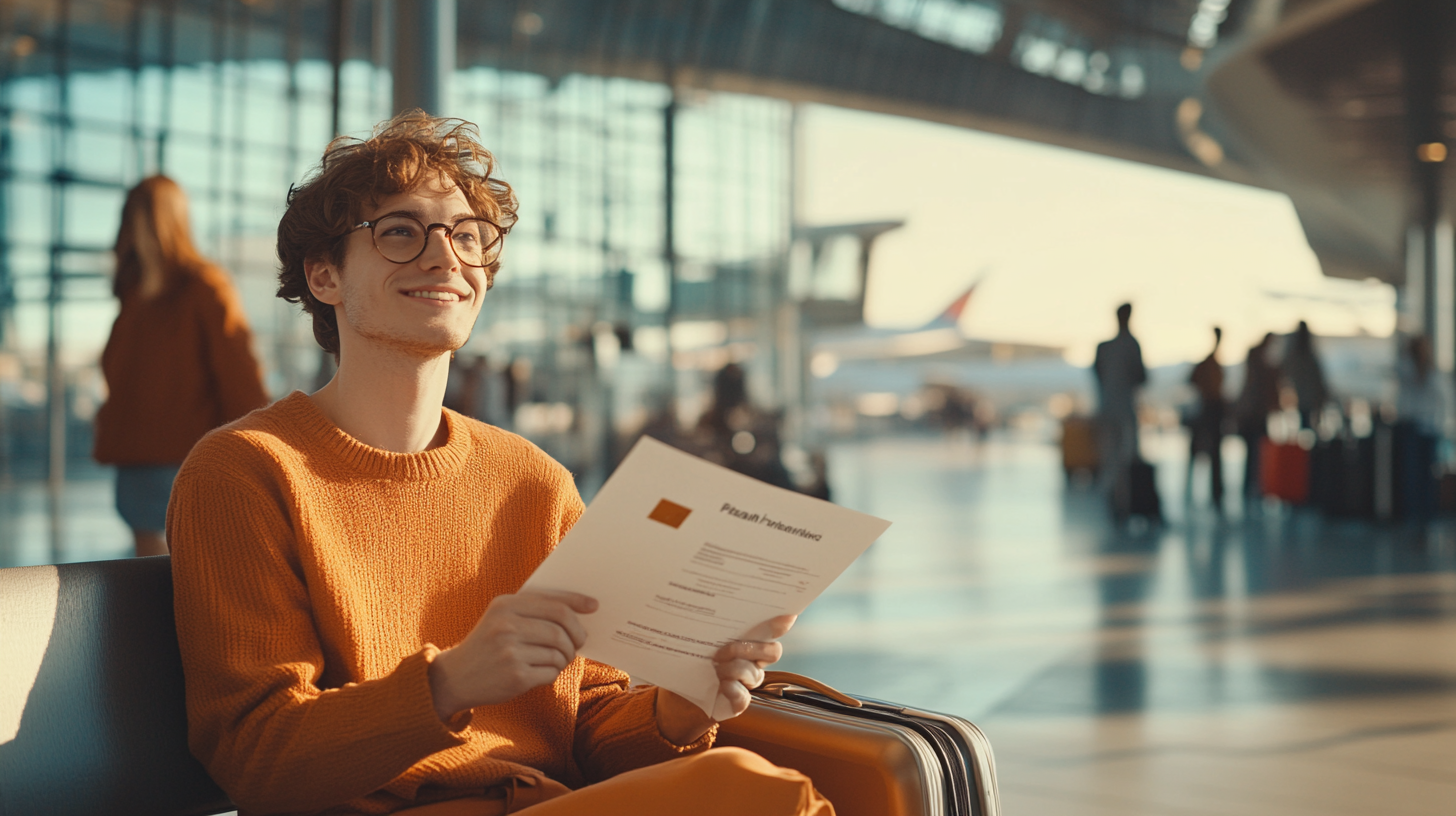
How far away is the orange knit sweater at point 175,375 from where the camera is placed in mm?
3752

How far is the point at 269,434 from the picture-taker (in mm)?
1505

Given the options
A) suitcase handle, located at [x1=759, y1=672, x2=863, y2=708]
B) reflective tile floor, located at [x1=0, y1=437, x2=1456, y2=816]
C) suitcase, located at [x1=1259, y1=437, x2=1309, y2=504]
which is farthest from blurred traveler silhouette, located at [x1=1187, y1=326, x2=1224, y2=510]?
suitcase handle, located at [x1=759, y1=672, x2=863, y2=708]

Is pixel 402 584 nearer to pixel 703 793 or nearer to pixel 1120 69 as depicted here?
pixel 703 793

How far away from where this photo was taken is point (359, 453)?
1.53 metres

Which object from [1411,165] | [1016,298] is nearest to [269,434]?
[1016,298]

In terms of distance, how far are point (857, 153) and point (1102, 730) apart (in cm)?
1555

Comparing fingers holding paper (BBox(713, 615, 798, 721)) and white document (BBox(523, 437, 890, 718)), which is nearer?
white document (BBox(523, 437, 890, 718))

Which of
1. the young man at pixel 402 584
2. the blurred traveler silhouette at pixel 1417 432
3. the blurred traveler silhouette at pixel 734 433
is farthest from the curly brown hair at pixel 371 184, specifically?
the blurred traveler silhouette at pixel 1417 432

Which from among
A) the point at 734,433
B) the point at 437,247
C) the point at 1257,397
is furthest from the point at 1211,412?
the point at 437,247

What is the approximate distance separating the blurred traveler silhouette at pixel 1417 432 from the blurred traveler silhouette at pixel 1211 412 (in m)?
1.58

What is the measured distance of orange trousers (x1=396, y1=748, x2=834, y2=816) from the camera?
1.30m

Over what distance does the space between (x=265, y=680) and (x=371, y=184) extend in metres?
0.65

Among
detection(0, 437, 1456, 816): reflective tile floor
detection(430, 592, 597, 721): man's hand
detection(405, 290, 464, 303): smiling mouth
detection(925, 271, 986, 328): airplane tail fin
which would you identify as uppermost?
detection(925, 271, 986, 328): airplane tail fin

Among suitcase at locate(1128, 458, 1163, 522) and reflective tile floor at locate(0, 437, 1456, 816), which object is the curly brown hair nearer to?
reflective tile floor at locate(0, 437, 1456, 816)
